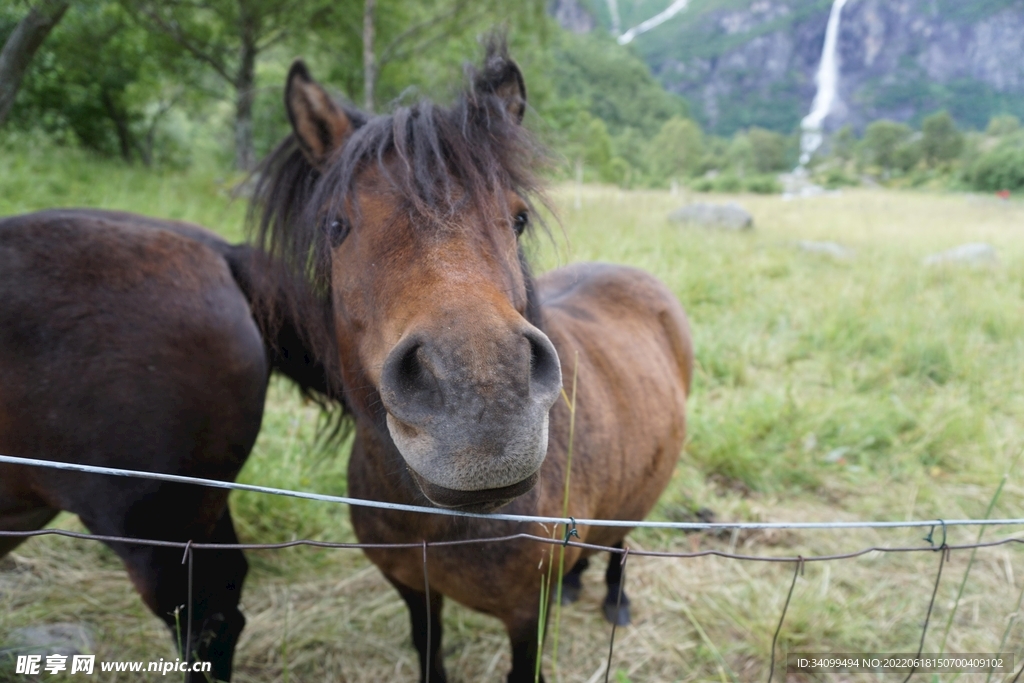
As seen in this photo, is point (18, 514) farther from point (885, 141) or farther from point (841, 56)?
point (841, 56)

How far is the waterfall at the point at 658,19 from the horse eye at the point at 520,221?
2286 inches

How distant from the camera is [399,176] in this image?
143 centimetres

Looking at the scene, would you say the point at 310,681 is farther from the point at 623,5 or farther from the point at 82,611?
the point at 623,5

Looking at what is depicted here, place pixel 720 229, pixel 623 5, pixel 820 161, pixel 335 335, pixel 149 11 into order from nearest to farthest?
pixel 335 335 < pixel 149 11 < pixel 720 229 < pixel 820 161 < pixel 623 5

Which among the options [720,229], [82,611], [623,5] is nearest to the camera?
[82,611]

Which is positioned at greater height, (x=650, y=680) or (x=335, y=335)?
(x=335, y=335)

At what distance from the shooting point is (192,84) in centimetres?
1412

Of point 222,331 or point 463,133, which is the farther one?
point 222,331

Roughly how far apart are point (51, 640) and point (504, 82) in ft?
9.39

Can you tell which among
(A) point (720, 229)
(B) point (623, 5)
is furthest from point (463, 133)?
(B) point (623, 5)

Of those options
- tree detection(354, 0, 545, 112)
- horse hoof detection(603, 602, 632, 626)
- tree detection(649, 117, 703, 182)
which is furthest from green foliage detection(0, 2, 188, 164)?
horse hoof detection(603, 602, 632, 626)

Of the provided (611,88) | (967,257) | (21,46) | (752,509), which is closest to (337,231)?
(752,509)

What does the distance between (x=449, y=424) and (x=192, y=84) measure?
16938mm

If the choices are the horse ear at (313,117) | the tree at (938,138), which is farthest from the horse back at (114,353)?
the tree at (938,138)
